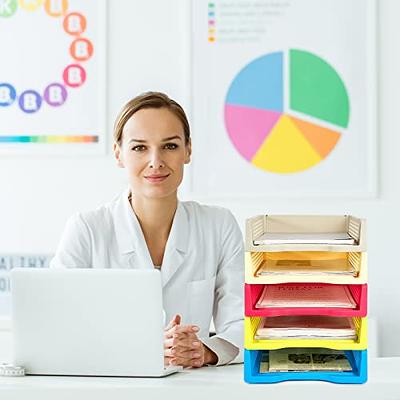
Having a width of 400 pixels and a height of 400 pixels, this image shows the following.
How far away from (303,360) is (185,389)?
9.6 inches

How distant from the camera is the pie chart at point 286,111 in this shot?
11.7 ft

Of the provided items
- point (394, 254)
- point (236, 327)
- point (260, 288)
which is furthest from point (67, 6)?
point (260, 288)

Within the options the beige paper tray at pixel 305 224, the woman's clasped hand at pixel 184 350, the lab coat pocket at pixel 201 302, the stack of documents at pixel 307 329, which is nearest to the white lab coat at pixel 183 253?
the lab coat pocket at pixel 201 302

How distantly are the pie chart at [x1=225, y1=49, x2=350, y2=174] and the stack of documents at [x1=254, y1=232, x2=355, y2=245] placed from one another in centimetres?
167

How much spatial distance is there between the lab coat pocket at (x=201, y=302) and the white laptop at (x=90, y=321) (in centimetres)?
73

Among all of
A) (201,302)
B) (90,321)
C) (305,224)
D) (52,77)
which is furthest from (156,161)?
(52,77)

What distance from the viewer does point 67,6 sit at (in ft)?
12.1

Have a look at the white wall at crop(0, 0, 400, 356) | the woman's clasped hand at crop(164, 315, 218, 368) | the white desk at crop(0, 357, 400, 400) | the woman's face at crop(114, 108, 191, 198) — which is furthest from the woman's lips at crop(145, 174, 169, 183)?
the white wall at crop(0, 0, 400, 356)

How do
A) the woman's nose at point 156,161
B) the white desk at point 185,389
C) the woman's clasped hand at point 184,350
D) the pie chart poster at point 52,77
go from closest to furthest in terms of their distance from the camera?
the white desk at point 185,389, the woman's clasped hand at point 184,350, the woman's nose at point 156,161, the pie chart poster at point 52,77

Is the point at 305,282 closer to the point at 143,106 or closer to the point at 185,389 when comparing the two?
the point at 185,389

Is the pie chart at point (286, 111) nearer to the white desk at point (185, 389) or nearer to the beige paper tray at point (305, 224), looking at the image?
the beige paper tray at point (305, 224)

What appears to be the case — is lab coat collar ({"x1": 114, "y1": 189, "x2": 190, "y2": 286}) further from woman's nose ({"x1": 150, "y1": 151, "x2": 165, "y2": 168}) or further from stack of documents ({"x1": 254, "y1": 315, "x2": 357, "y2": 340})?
stack of documents ({"x1": 254, "y1": 315, "x2": 357, "y2": 340})

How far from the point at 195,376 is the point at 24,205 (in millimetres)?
Result: 2037

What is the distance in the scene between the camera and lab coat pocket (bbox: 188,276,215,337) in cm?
251
